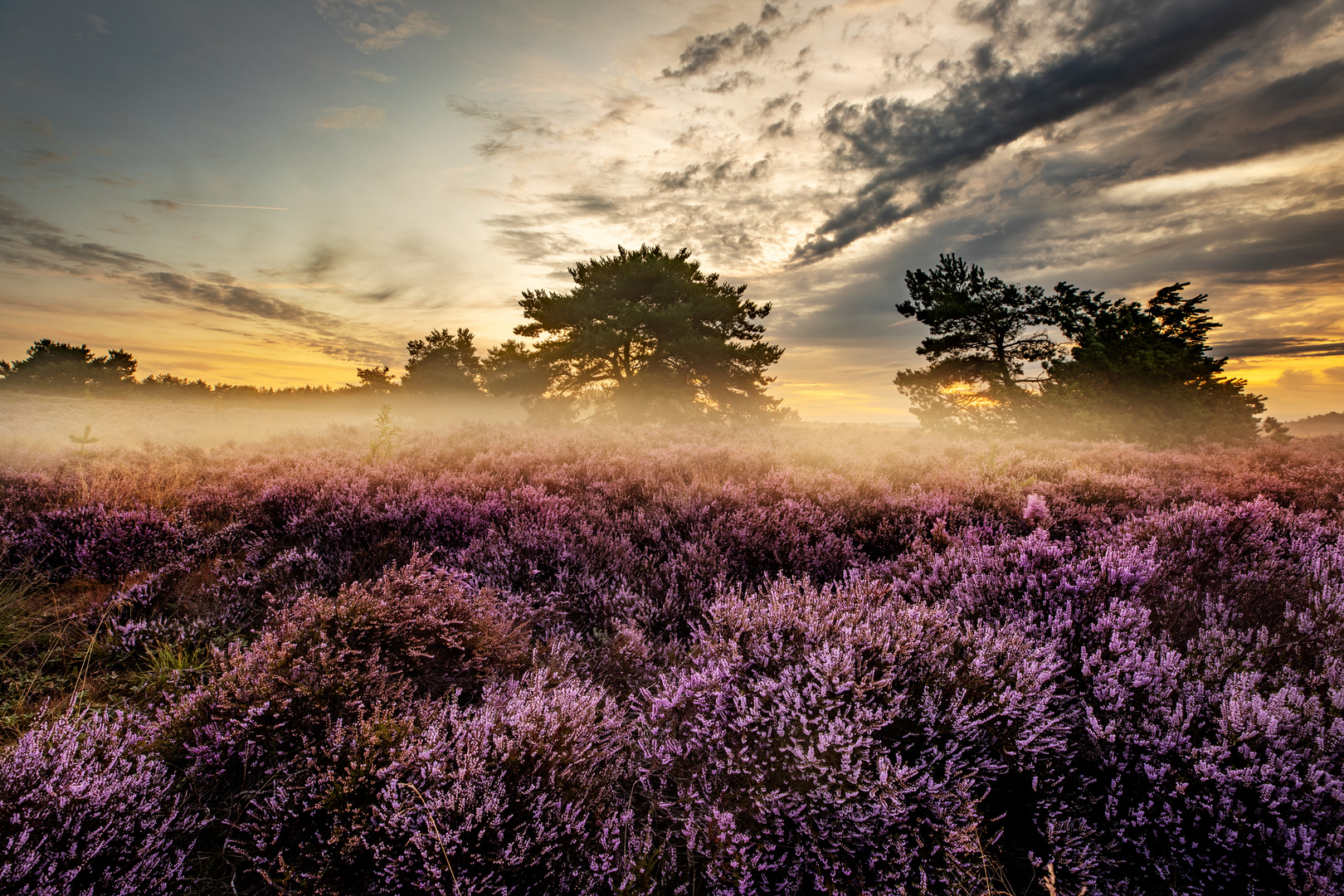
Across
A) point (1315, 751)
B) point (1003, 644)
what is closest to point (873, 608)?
point (1003, 644)

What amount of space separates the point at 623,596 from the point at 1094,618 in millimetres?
2415

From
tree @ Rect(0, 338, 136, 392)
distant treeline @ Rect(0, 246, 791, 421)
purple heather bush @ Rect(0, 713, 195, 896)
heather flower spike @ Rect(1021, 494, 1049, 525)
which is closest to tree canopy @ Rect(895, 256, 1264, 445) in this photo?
distant treeline @ Rect(0, 246, 791, 421)

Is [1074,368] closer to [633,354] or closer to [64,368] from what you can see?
[633,354]

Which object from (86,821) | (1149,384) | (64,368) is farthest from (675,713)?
(64,368)

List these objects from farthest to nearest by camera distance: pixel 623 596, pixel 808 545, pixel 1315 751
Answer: pixel 808 545
pixel 623 596
pixel 1315 751

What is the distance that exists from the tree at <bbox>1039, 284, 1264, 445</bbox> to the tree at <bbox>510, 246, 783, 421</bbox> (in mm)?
9639

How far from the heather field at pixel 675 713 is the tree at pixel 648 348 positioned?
16321 mm

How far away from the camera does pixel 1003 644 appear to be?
83.9 inches

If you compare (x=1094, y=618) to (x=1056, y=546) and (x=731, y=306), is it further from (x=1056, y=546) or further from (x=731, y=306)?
(x=731, y=306)

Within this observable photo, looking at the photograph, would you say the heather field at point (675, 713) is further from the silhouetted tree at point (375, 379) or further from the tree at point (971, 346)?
the silhouetted tree at point (375, 379)

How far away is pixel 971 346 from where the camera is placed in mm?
19516

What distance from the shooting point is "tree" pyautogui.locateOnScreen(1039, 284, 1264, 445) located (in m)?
11.9

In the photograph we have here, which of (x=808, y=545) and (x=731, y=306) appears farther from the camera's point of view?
(x=731, y=306)

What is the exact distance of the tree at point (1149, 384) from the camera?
39.1 feet
